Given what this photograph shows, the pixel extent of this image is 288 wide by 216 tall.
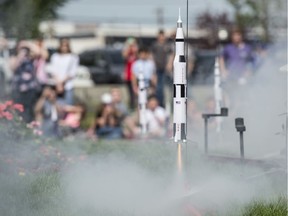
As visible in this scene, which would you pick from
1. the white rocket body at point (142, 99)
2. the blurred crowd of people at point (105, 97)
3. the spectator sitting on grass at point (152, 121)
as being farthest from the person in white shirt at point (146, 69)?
the white rocket body at point (142, 99)

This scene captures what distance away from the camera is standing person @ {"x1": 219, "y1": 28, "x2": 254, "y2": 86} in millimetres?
16781

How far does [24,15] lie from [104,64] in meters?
4.46

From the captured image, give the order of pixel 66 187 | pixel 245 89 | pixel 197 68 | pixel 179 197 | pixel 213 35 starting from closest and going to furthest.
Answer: pixel 179 197 < pixel 66 187 < pixel 245 89 < pixel 197 68 < pixel 213 35

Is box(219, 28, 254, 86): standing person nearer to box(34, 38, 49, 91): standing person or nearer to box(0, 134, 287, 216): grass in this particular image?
box(34, 38, 49, 91): standing person

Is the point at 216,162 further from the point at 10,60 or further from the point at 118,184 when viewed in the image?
the point at 10,60

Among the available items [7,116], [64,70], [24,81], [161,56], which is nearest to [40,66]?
[64,70]

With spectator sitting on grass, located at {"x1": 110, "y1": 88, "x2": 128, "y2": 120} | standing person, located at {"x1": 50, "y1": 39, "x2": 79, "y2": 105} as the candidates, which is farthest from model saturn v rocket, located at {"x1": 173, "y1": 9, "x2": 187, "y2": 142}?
standing person, located at {"x1": 50, "y1": 39, "x2": 79, "y2": 105}

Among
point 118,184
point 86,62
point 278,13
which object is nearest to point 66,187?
point 118,184

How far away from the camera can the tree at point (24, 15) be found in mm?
22531

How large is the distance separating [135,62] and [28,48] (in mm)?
1889

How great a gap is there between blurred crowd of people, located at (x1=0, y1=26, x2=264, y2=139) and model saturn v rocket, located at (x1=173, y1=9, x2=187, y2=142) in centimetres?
685

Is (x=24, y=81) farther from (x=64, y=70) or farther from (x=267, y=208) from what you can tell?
(x=267, y=208)

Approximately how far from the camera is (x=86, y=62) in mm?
29375

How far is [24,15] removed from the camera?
24812 mm
